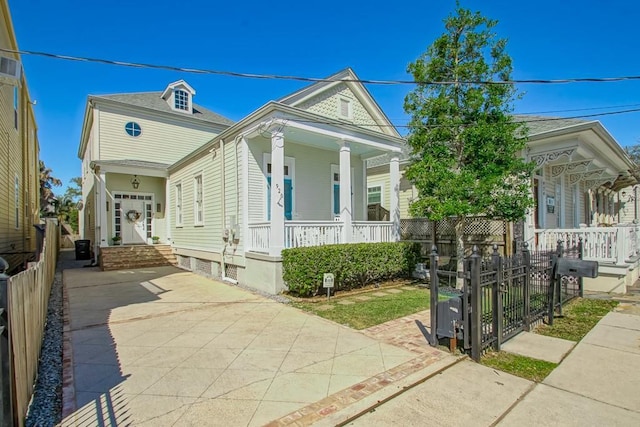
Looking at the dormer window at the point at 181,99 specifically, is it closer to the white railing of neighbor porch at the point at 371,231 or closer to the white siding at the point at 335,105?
the white siding at the point at 335,105

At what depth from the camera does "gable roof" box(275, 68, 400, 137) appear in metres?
9.14

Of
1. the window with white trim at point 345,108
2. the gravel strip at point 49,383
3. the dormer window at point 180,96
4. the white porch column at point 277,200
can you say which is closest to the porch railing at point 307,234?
the white porch column at point 277,200

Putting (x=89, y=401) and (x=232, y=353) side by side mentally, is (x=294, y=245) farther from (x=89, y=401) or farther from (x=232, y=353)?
(x=89, y=401)

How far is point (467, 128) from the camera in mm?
7789

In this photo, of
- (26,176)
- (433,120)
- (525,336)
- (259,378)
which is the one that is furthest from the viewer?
(26,176)

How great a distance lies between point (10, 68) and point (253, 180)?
5438 millimetres

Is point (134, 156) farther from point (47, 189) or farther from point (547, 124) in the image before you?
point (47, 189)

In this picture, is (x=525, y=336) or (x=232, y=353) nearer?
(x=232, y=353)

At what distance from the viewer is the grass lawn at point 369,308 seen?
18.9 ft

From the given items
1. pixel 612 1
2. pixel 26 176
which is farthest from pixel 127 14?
pixel 612 1

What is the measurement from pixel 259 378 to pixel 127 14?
838cm

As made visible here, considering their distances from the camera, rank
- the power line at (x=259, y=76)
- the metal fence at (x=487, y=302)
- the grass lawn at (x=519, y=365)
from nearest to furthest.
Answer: the grass lawn at (x=519, y=365) < the metal fence at (x=487, y=302) < the power line at (x=259, y=76)

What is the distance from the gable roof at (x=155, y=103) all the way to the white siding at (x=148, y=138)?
453 mm

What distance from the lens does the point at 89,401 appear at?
306cm
